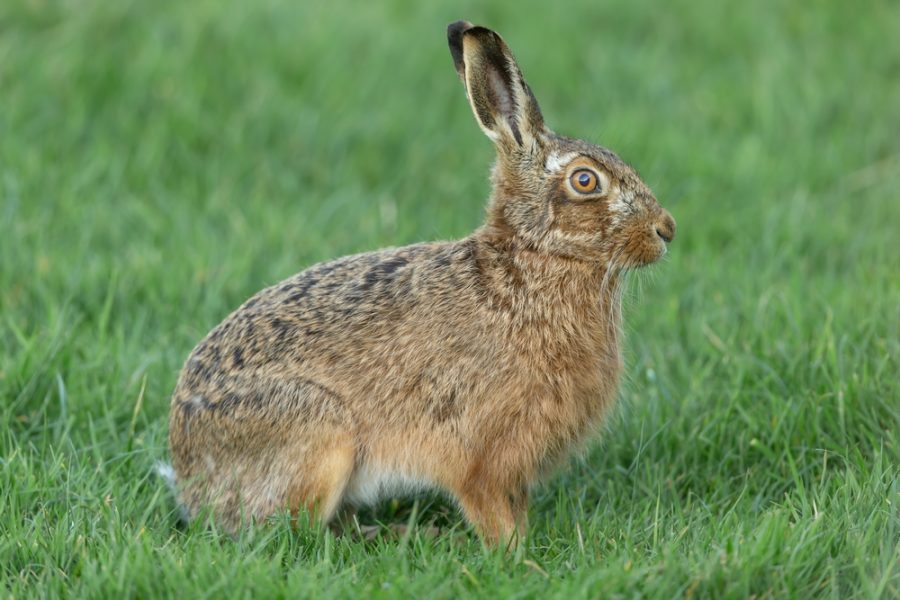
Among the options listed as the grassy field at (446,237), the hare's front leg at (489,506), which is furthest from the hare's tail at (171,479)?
the hare's front leg at (489,506)

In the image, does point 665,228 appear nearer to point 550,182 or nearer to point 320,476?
point 550,182

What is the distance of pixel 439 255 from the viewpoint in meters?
4.98

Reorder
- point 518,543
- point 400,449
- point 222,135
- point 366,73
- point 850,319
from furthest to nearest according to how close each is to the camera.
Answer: point 366,73 < point 222,135 < point 850,319 < point 400,449 < point 518,543

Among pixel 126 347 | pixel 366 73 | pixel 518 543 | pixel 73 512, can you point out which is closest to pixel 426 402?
pixel 518 543

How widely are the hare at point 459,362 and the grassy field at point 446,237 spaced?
23 centimetres

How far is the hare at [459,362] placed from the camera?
15.1ft

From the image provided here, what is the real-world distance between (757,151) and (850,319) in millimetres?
2330

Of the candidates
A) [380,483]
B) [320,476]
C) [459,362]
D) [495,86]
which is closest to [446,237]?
[495,86]

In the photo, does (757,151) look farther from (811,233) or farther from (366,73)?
(366,73)

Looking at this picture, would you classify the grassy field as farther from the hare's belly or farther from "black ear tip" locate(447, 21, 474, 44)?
"black ear tip" locate(447, 21, 474, 44)

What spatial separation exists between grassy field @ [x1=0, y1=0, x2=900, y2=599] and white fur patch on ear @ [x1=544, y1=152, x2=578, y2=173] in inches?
41.3

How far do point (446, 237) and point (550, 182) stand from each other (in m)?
2.19

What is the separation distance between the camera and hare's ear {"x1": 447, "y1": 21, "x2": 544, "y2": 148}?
4699mm

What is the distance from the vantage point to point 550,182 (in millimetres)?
4758
